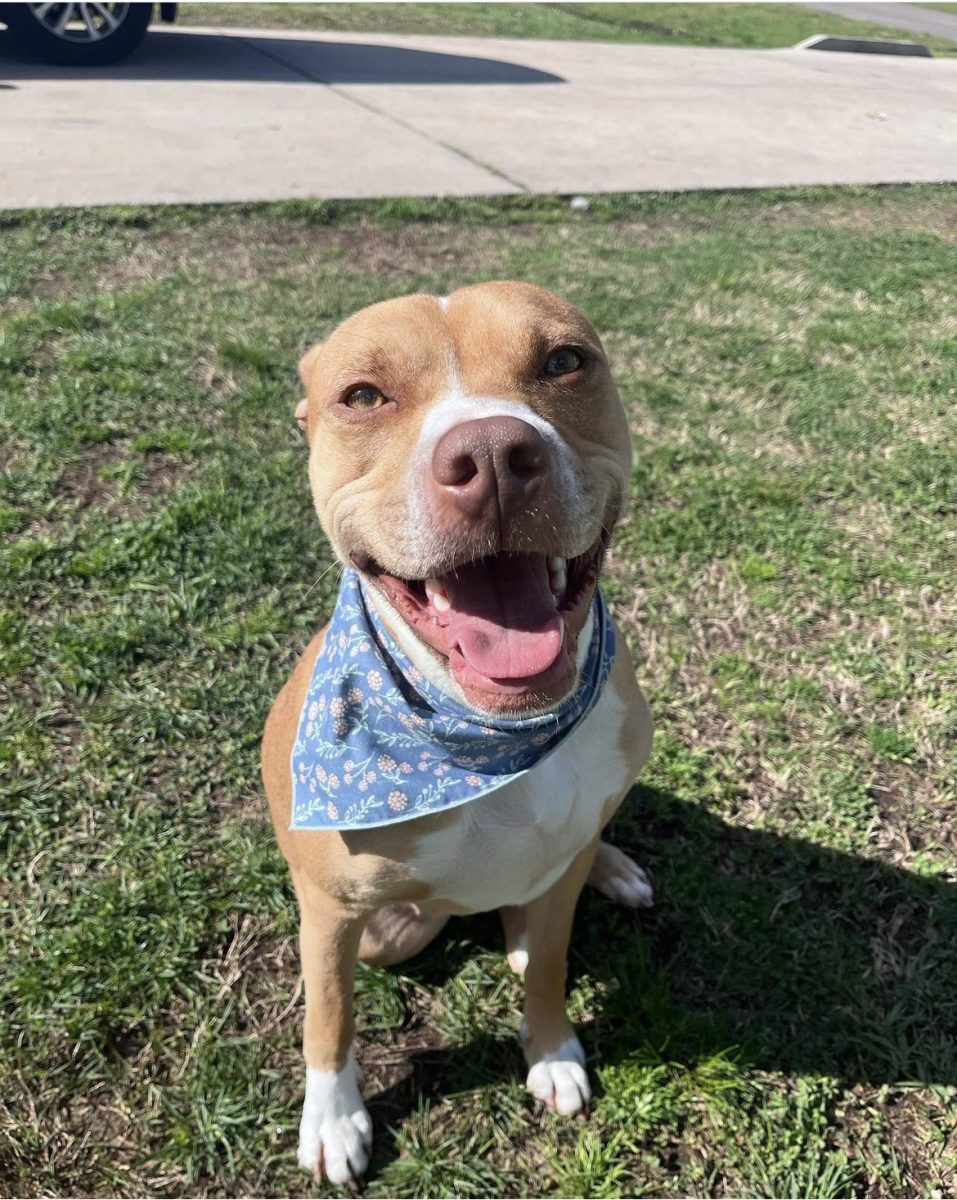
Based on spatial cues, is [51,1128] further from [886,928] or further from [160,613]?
[886,928]

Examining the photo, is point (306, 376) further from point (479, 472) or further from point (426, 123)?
point (426, 123)

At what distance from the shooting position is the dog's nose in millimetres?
1564

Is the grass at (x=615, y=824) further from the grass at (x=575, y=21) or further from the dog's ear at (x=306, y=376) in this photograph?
the grass at (x=575, y=21)

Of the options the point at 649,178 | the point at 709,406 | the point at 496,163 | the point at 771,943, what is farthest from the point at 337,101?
the point at 771,943

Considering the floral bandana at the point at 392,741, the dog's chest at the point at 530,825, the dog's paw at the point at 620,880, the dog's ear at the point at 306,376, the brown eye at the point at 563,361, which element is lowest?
→ the dog's paw at the point at 620,880

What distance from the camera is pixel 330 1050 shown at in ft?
7.38

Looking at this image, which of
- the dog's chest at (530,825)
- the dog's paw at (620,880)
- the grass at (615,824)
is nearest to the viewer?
the dog's chest at (530,825)

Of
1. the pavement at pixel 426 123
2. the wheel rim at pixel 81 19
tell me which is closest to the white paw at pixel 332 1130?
the pavement at pixel 426 123

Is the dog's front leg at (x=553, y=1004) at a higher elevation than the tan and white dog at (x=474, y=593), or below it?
below

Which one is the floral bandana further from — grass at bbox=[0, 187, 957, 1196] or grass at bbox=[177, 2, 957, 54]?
grass at bbox=[177, 2, 957, 54]

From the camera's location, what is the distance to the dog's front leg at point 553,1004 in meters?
2.36

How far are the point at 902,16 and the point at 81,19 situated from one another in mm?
22576

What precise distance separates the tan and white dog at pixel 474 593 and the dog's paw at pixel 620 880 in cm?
44

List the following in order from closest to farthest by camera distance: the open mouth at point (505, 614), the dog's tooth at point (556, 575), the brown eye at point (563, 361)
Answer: the open mouth at point (505, 614), the dog's tooth at point (556, 575), the brown eye at point (563, 361)
